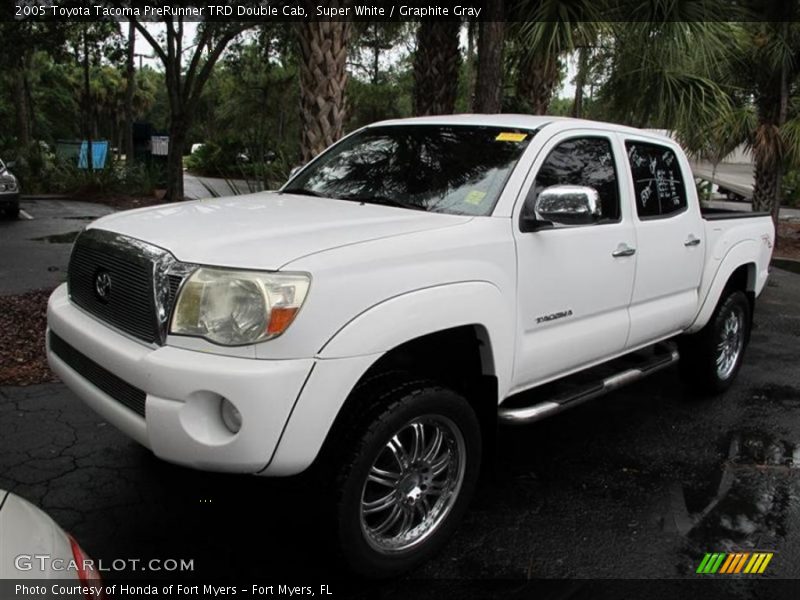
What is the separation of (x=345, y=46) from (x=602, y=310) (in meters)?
4.88

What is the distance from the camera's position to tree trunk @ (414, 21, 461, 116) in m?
9.54

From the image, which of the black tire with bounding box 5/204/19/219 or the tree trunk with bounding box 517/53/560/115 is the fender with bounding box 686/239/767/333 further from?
the black tire with bounding box 5/204/19/219

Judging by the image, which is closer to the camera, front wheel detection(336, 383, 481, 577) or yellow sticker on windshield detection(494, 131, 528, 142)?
front wheel detection(336, 383, 481, 577)

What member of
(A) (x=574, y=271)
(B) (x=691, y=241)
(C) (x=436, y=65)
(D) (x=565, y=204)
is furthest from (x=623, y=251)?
(C) (x=436, y=65)

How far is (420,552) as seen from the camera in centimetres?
305

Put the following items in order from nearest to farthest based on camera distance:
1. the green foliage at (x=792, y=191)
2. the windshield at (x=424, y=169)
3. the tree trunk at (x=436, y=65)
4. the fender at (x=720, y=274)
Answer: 1. the windshield at (x=424, y=169)
2. the fender at (x=720, y=274)
3. the tree trunk at (x=436, y=65)
4. the green foliage at (x=792, y=191)

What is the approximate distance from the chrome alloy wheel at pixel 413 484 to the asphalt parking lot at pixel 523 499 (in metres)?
0.20

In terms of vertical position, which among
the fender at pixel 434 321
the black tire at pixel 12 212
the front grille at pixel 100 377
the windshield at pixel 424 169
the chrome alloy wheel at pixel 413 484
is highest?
the windshield at pixel 424 169

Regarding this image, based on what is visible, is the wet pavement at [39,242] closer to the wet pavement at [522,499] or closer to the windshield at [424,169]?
the wet pavement at [522,499]

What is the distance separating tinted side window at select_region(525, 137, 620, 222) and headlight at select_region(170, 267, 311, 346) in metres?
1.63

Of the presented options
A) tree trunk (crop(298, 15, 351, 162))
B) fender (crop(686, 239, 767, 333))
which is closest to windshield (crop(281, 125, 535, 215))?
fender (crop(686, 239, 767, 333))

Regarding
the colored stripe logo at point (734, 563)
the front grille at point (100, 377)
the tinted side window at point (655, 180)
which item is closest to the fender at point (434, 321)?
the front grille at point (100, 377)

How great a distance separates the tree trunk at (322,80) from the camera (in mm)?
7277

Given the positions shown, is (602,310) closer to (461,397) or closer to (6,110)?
(461,397)
